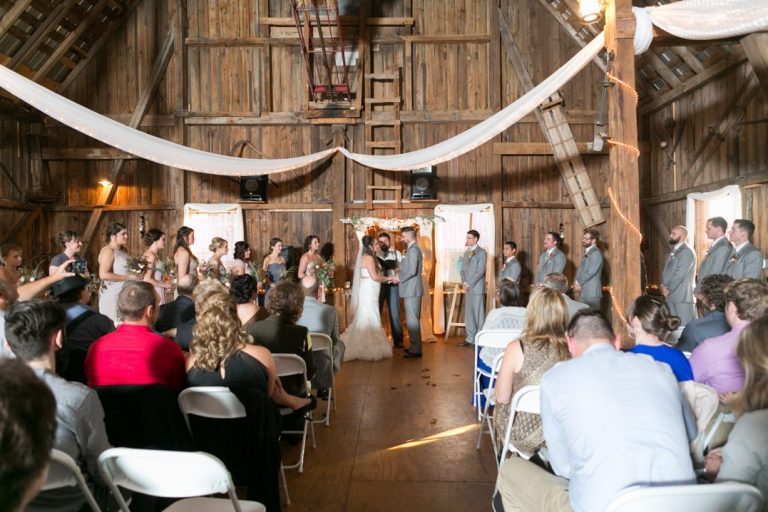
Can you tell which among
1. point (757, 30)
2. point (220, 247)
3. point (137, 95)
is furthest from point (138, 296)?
point (137, 95)

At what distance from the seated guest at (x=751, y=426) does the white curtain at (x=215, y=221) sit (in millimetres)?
8639

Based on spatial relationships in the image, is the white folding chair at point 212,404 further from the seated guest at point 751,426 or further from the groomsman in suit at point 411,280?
the groomsman in suit at point 411,280

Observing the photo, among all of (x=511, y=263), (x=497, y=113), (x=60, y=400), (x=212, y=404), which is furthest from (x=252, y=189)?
(x=60, y=400)

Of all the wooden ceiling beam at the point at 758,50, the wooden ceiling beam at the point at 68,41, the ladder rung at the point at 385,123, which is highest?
the wooden ceiling beam at the point at 68,41

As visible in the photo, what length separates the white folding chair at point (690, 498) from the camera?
144 cm

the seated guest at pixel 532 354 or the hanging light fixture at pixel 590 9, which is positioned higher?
the hanging light fixture at pixel 590 9

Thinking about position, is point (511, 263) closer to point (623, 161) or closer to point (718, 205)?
point (718, 205)

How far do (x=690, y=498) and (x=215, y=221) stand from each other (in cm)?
907

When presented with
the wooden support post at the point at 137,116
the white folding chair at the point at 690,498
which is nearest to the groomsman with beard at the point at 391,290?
the wooden support post at the point at 137,116

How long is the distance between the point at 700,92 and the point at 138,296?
29.3 feet

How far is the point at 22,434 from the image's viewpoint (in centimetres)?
93

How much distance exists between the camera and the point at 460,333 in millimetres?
9391

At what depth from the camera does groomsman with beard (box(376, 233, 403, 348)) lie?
788 cm

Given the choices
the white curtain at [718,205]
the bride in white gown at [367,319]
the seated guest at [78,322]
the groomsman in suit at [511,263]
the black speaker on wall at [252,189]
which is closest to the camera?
the seated guest at [78,322]
